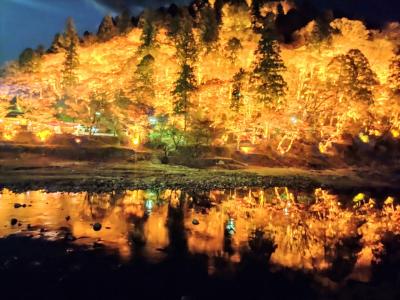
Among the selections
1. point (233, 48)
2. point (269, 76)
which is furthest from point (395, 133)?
point (233, 48)

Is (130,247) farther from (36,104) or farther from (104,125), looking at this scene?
(36,104)

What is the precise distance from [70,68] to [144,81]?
1212 centimetres

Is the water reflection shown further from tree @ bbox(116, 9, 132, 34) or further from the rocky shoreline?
tree @ bbox(116, 9, 132, 34)

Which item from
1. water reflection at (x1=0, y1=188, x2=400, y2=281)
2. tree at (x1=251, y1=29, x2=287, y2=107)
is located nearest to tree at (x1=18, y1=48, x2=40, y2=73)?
tree at (x1=251, y1=29, x2=287, y2=107)

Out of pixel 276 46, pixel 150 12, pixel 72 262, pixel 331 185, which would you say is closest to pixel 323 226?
pixel 72 262

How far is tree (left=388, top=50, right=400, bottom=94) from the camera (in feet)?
166

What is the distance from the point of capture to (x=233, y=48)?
5497 cm

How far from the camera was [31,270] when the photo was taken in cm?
1273

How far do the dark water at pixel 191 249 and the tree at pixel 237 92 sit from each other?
23820 millimetres

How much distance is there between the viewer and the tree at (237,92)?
4770cm

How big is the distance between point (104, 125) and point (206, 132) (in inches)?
471

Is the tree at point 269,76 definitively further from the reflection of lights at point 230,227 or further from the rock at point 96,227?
the rock at point 96,227

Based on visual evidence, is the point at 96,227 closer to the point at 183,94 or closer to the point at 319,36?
the point at 183,94

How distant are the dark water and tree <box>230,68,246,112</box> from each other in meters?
23.8
